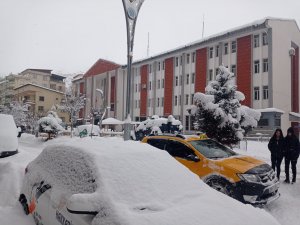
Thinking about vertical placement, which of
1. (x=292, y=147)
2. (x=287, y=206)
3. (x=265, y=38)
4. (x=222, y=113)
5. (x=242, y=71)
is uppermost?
(x=265, y=38)

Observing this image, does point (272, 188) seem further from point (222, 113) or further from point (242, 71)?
point (242, 71)

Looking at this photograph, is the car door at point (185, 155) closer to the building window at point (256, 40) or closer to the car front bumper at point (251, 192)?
the car front bumper at point (251, 192)

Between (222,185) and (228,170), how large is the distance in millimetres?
365

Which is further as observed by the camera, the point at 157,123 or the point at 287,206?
the point at 157,123

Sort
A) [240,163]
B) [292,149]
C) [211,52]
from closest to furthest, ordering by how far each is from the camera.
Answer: [240,163] < [292,149] < [211,52]

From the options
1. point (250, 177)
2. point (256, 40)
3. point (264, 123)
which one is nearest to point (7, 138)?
point (250, 177)

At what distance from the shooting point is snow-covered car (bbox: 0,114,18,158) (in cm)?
1082

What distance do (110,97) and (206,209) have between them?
5350 centimetres

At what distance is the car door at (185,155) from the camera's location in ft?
25.3

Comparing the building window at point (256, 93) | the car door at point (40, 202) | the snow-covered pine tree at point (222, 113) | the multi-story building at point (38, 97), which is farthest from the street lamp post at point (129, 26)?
the multi-story building at point (38, 97)

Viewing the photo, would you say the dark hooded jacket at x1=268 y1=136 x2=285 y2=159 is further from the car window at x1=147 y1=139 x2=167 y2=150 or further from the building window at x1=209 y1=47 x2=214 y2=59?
the building window at x1=209 y1=47 x2=214 y2=59

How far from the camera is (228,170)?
7.05m

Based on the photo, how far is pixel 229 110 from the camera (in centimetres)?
1405

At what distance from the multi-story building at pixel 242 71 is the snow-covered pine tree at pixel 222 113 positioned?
17.8 m
